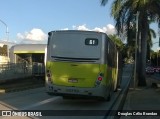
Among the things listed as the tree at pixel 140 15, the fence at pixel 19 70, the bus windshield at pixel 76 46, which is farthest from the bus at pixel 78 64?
the fence at pixel 19 70

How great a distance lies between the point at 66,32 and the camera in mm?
18750

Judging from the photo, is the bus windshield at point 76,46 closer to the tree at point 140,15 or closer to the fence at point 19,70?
the tree at point 140,15

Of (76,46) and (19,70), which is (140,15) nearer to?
(19,70)

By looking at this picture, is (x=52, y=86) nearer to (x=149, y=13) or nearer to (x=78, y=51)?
(x=78, y=51)

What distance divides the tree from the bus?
16.4 metres

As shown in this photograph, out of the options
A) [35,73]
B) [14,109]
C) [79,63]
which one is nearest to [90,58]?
[79,63]

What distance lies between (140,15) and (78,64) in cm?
1800

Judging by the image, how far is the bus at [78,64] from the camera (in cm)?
1819

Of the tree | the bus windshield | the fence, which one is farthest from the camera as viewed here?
the fence

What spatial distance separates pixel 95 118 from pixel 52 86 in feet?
13.3

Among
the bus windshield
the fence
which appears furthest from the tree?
the bus windshield

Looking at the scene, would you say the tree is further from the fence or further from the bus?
the bus

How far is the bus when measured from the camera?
18.2 meters

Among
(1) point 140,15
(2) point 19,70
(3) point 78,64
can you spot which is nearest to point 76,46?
(3) point 78,64
